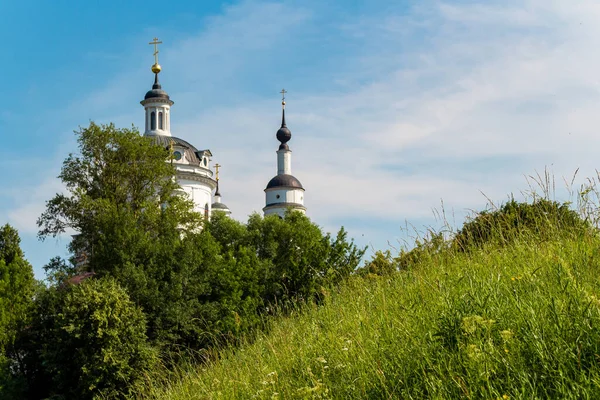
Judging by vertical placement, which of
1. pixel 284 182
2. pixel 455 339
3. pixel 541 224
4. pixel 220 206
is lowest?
pixel 455 339

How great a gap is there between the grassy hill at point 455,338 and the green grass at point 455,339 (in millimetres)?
14

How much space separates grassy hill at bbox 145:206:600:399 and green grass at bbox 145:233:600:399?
14mm

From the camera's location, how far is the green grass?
219 inches

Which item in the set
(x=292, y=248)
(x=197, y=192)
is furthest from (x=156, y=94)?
(x=292, y=248)

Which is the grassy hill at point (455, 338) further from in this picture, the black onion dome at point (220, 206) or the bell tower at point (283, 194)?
the bell tower at point (283, 194)

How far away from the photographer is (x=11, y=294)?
33188 millimetres

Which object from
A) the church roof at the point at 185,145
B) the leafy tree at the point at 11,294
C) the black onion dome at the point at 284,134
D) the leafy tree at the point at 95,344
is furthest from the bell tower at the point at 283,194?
the leafy tree at the point at 95,344

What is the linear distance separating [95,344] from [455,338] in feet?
77.3

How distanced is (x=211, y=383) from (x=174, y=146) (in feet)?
150

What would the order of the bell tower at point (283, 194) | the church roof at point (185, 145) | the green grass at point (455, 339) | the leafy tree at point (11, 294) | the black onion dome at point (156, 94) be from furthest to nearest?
the bell tower at point (283, 194) < the black onion dome at point (156, 94) < the church roof at point (185, 145) < the leafy tree at point (11, 294) < the green grass at point (455, 339)

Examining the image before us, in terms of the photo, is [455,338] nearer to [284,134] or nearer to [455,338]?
[455,338]

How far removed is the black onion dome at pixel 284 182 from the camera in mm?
73681

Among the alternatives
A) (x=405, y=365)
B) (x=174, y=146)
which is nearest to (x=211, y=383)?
(x=405, y=365)

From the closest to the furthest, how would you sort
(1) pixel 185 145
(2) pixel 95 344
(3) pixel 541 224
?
(3) pixel 541 224, (2) pixel 95 344, (1) pixel 185 145
